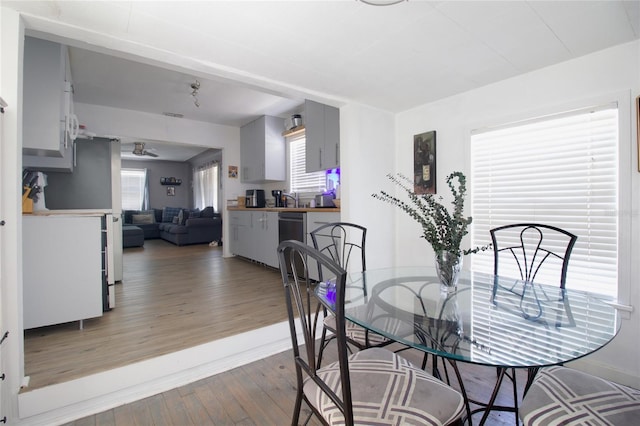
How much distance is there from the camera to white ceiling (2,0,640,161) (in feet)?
4.87

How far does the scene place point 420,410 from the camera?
0.95m

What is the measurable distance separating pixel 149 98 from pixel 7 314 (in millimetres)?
3618

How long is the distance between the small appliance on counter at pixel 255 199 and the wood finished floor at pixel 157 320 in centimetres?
129

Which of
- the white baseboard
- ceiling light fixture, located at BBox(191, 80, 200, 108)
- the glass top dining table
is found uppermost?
ceiling light fixture, located at BBox(191, 80, 200, 108)

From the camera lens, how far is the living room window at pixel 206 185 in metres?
8.45

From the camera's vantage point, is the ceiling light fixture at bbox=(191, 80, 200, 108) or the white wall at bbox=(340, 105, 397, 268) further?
the ceiling light fixture at bbox=(191, 80, 200, 108)

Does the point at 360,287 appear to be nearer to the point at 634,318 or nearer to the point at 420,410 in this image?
the point at 420,410

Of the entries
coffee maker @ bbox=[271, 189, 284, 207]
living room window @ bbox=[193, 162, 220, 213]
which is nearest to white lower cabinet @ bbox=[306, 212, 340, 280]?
coffee maker @ bbox=[271, 189, 284, 207]

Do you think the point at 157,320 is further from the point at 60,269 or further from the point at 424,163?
the point at 424,163

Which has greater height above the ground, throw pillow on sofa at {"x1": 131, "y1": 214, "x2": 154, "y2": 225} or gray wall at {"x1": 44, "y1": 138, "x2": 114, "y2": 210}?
gray wall at {"x1": 44, "y1": 138, "x2": 114, "y2": 210}

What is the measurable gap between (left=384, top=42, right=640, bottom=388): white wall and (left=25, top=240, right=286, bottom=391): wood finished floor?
1.96 metres

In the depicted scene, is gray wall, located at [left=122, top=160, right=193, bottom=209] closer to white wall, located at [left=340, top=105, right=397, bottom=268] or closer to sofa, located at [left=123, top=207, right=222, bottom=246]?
sofa, located at [left=123, top=207, right=222, bottom=246]

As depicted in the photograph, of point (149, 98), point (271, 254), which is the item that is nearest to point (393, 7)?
point (271, 254)

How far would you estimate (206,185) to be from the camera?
8969 millimetres
